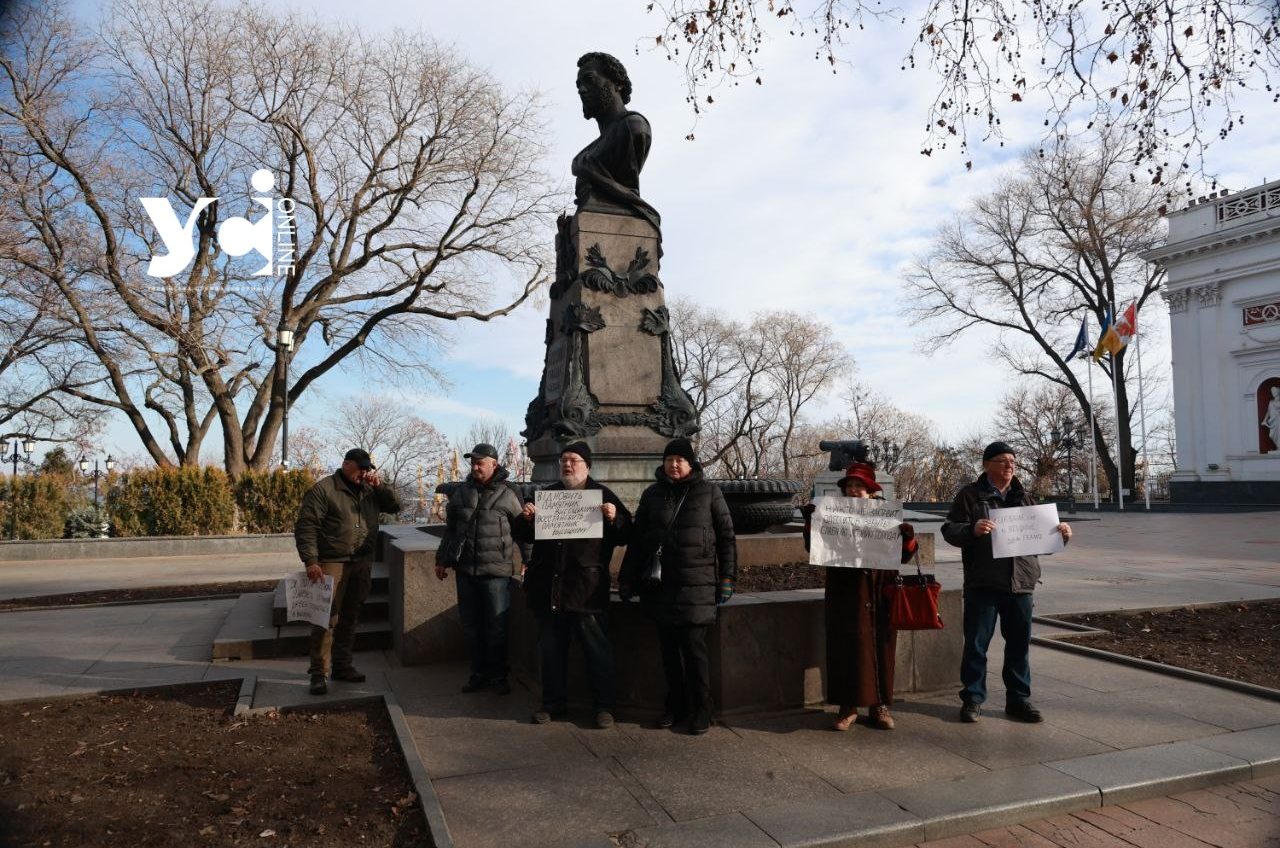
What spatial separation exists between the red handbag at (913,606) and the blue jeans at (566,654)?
6.31ft

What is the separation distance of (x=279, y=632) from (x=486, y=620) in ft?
9.88

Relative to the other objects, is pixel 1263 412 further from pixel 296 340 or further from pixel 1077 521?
pixel 296 340

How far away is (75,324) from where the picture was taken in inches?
923

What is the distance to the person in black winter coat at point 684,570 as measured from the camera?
5203 millimetres

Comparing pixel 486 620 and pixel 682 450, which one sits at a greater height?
pixel 682 450

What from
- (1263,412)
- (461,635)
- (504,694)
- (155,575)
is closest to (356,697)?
A: (504,694)

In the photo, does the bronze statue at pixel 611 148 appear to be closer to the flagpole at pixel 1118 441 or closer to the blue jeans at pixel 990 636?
the blue jeans at pixel 990 636

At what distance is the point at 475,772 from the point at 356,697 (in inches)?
74.4

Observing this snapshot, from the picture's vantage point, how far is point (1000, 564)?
5.46m

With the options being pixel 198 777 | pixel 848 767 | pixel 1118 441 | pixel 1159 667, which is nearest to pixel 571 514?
pixel 848 767

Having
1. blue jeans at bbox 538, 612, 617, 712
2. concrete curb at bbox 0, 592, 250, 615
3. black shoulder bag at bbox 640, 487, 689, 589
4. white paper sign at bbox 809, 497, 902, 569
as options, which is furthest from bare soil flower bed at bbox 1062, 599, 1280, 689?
concrete curb at bbox 0, 592, 250, 615

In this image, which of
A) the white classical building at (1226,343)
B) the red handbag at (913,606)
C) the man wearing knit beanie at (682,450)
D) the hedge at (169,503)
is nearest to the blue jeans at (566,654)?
the man wearing knit beanie at (682,450)

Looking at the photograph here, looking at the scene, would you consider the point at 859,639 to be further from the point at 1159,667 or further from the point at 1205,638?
the point at 1205,638

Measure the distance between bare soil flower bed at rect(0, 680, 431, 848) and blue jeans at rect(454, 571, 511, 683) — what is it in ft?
2.78
